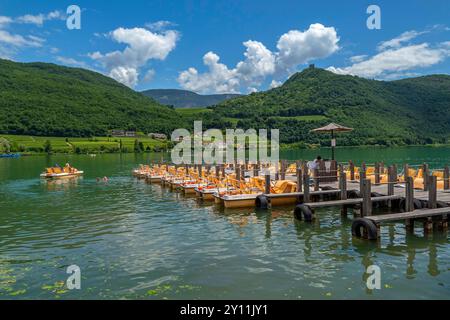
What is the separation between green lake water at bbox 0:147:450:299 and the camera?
35.4 ft

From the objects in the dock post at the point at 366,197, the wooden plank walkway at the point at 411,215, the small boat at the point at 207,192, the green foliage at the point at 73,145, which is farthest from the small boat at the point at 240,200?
the green foliage at the point at 73,145

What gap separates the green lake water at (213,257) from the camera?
10797mm

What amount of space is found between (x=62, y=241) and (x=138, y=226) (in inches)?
154

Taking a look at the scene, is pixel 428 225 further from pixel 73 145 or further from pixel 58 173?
pixel 73 145

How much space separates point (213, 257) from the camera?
45.2 ft

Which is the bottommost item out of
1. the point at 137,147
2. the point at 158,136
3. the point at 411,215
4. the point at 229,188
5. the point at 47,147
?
the point at 411,215

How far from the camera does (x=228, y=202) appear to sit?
23469mm

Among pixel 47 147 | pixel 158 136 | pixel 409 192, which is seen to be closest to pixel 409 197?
pixel 409 192

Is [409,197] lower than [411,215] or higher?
higher

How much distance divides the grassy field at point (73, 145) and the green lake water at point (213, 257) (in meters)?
123

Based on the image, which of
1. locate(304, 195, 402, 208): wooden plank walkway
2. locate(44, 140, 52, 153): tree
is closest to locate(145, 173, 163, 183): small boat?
locate(304, 195, 402, 208): wooden plank walkway

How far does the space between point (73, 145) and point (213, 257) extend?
138m
